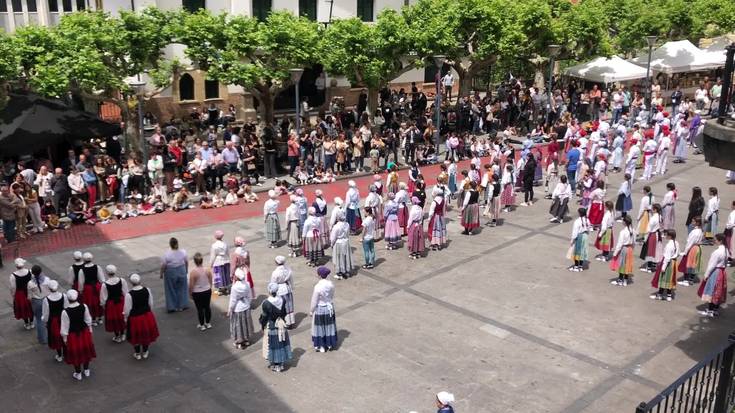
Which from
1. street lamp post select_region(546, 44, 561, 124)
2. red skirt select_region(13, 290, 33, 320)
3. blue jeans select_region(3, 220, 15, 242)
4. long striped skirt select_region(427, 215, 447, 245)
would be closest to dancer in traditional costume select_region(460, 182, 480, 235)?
long striped skirt select_region(427, 215, 447, 245)

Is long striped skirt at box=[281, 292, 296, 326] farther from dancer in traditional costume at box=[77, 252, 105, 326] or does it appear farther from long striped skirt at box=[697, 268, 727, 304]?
long striped skirt at box=[697, 268, 727, 304]

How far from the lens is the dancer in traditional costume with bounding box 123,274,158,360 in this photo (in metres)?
11.8

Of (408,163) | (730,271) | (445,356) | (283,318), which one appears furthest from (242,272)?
(408,163)

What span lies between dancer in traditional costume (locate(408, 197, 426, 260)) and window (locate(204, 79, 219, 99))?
17.9 metres

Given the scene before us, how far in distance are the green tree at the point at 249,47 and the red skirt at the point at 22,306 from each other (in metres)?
12.1

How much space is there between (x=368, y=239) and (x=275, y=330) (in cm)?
476

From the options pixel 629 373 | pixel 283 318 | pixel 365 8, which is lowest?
pixel 629 373

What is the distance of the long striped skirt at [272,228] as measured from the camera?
55.6 feet

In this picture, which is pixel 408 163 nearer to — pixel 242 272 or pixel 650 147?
pixel 650 147

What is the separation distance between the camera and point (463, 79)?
103 feet

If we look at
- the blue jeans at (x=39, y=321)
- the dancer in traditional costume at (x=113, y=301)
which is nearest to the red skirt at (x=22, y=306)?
the blue jeans at (x=39, y=321)

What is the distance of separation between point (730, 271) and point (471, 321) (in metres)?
6.65

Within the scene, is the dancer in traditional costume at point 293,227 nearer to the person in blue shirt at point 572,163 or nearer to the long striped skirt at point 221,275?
the long striped skirt at point 221,275

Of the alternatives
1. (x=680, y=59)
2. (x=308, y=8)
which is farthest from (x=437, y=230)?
(x=680, y=59)
